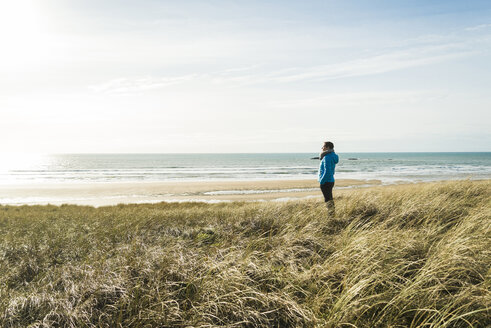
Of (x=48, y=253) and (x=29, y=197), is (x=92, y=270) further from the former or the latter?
(x=29, y=197)

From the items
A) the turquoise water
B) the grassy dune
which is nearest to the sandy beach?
the turquoise water

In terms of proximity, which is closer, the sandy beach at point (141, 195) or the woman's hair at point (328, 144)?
the woman's hair at point (328, 144)

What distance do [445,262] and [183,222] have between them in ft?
25.2

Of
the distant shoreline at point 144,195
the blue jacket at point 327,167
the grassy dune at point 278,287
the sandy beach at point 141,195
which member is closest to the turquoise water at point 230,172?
the blue jacket at point 327,167

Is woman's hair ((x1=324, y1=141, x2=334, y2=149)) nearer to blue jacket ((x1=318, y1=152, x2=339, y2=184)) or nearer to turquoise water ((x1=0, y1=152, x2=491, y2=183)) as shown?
blue jacket ((x1=318, y1=152, x2=339, y2=184))

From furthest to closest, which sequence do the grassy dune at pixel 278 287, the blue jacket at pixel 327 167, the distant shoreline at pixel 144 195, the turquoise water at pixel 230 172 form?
the turquoise water at pixel 230 172 → the distant shoreline at pixel 144 195 → the blue jacket at pixel 327 167 → the grassy dune at pixel 278 287

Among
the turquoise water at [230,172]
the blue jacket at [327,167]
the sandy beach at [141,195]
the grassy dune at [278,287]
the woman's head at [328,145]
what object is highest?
the woman's head at [328,145]

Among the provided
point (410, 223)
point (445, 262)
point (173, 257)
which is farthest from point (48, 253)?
point (410, 223)

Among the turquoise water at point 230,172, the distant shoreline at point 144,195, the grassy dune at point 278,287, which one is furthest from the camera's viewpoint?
the turquoise water at point 230,172

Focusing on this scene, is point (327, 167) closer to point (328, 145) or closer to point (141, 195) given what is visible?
point (328, 145)

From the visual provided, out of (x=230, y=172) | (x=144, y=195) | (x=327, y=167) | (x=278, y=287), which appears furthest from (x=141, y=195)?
(x=230, y=172)

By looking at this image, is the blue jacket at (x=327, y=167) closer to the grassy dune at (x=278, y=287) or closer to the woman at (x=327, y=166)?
the woman at (x=327, y=166)

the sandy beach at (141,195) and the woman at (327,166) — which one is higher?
the woman at (327,166)

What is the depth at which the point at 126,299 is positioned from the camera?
3.54 metres
